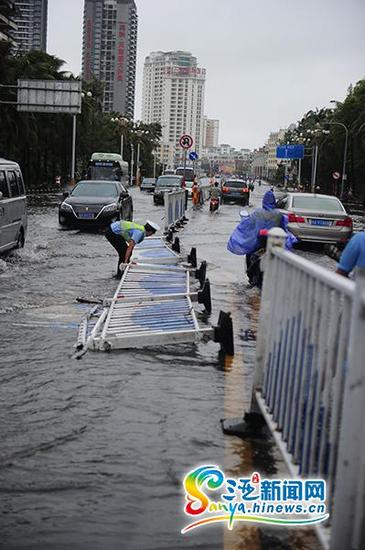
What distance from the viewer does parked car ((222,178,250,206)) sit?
48719 millimetres

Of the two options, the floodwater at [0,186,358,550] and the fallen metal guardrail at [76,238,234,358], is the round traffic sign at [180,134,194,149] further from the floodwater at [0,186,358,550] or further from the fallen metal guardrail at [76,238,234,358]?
the floodwater at [0,186,358,550]

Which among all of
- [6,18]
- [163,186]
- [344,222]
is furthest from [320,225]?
[6,18]

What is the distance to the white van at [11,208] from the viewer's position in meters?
15.2

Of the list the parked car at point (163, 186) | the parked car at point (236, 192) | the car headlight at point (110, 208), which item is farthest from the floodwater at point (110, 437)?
the parked car at point (236, 192)

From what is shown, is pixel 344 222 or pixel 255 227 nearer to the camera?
pixel 255 227

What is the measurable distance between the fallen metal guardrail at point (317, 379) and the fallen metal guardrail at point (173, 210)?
16944mm

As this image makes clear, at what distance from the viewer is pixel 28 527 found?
3789mm

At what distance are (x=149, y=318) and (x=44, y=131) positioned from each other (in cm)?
6504

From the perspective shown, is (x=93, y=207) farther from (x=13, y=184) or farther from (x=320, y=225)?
(x=13, y=184)

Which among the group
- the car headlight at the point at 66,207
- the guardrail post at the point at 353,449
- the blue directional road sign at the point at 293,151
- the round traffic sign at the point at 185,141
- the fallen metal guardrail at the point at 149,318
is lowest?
the fallen metal guardrail at the point at 149,318

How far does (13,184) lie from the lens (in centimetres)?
1622

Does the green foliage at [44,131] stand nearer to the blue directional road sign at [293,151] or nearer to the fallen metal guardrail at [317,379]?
the blue directional road sign at [293,151]

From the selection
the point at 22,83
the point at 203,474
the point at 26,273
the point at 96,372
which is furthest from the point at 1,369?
the point at 22,83

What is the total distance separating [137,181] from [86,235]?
88.7m
